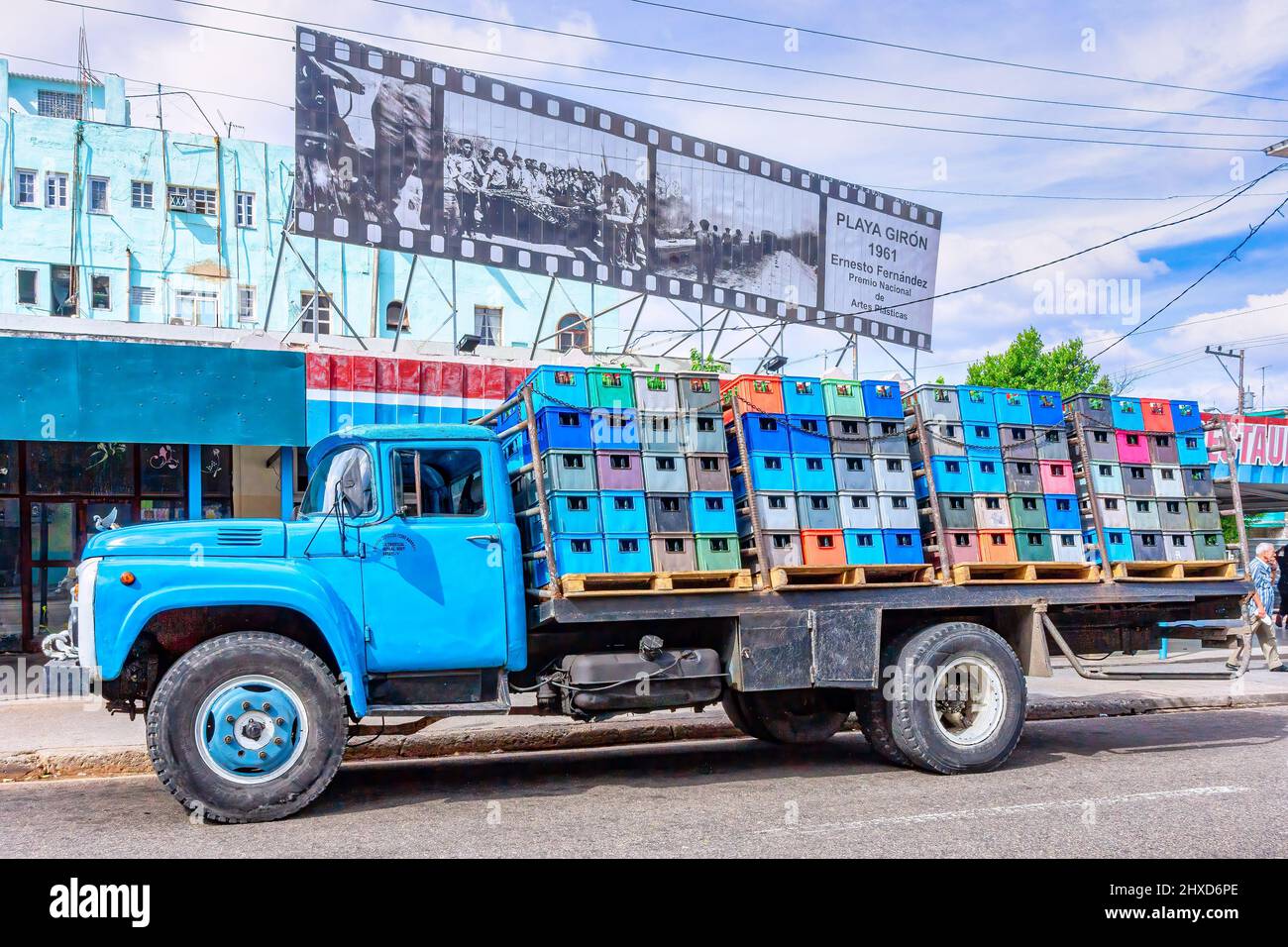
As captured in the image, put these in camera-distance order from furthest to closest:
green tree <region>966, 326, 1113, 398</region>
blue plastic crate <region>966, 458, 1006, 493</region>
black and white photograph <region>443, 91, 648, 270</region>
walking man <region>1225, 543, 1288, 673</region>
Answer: green tree <region>966, 326, 1113, 398</region>, black and white photograph <region>443, 91, 648, 270</region>, walking man <region>1225, 543, 1288, 673</region>, blue plastic crate <region>966, 458, 1006, 493</region>

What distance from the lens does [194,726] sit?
6375mm

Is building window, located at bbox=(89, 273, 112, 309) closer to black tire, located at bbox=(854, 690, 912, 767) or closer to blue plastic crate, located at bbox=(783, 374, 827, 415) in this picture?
blue plastic crate, located at bbox=(783, 374, 827, 415)

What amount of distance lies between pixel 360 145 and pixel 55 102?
110ft

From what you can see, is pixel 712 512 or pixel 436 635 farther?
pixel 712 512

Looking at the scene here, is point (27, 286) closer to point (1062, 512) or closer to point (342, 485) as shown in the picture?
point (342, 485)

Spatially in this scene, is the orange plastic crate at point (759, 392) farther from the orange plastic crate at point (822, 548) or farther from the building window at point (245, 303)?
the building window at point (245, 303)

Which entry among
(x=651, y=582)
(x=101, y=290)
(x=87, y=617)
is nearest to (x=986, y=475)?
(x=651, y=582)

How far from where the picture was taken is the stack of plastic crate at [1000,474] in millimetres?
8320

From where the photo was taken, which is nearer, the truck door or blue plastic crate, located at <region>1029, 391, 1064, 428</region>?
the truck door

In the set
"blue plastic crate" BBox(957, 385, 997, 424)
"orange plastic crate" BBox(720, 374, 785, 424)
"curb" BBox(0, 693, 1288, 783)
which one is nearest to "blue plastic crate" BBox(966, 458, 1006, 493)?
"blue plastic crate" BBox(957, 385, 997, 424)

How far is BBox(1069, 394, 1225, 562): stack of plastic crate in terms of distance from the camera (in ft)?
28.6

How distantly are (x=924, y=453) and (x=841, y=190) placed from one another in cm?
1427

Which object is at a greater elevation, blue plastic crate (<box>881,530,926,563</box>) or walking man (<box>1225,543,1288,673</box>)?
blue plastic crate (<box>881,530,926,563</box>)

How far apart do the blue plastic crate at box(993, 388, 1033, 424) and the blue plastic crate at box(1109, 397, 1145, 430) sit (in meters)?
0.80
